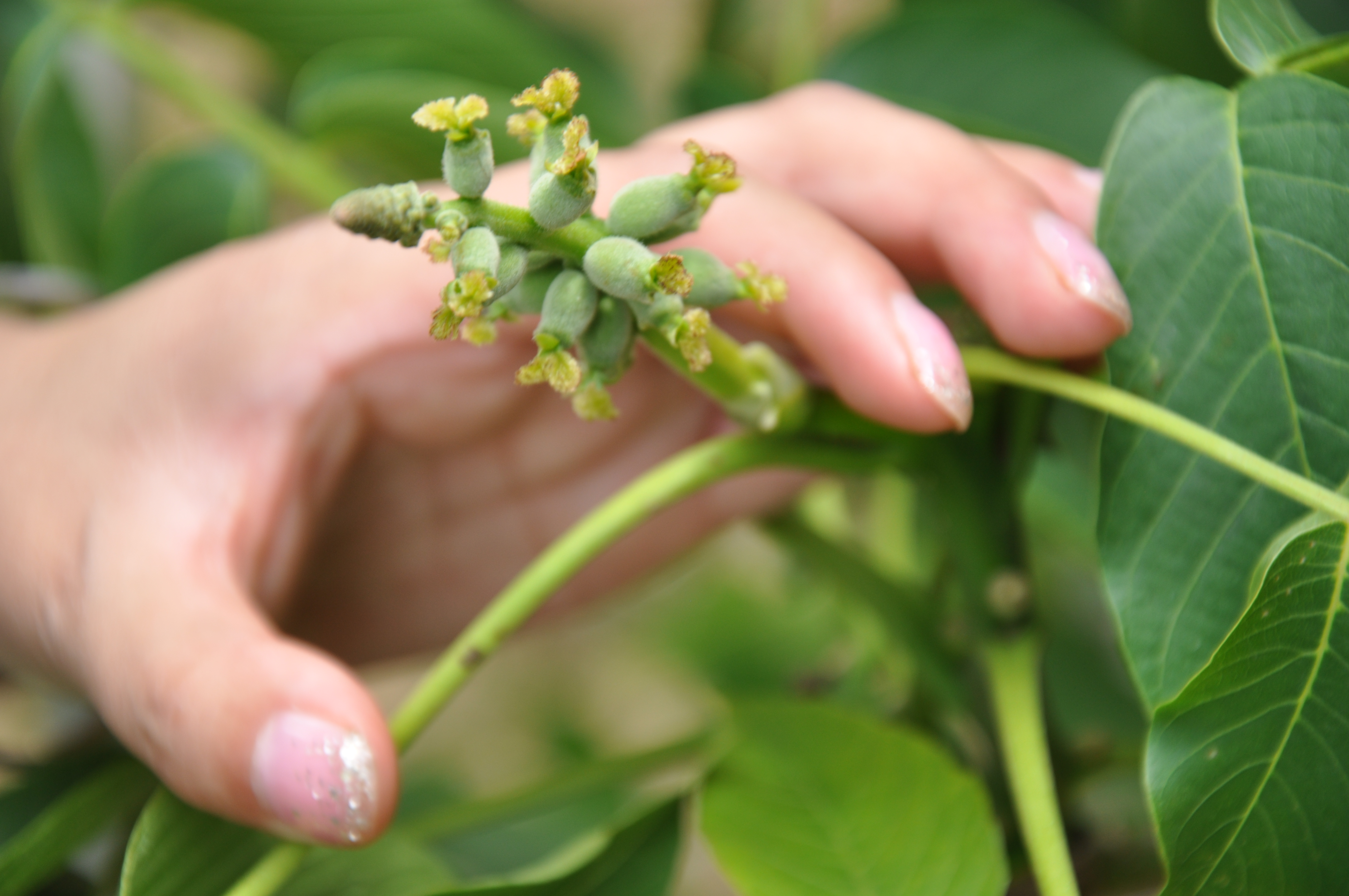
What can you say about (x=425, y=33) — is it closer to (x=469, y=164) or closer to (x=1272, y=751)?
(x=469, y=164)

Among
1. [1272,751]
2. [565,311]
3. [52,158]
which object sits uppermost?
[565,311]

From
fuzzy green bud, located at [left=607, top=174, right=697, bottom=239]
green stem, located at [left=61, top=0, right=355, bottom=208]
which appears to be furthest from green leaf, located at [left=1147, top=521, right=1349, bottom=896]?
green stem, located at [left=61, top=0, right=355, bottom=208]

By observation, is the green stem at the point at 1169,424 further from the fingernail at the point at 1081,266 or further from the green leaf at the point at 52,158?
the green leaf at the point at 52,158

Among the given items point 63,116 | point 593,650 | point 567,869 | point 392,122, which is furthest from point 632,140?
point 593,650

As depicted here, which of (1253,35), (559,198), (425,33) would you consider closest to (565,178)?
(559,198)

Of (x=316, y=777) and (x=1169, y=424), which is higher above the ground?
(x=1169, y=424)
